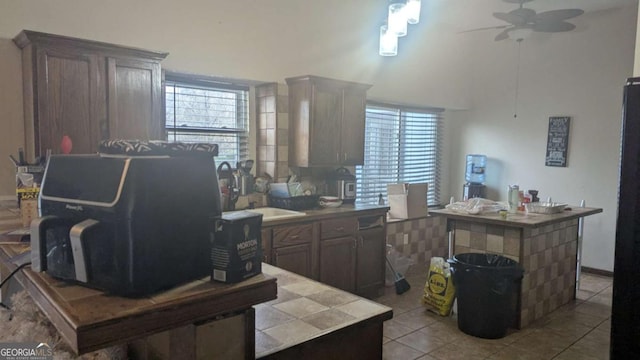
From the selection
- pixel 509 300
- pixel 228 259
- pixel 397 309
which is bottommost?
pixel 397 309

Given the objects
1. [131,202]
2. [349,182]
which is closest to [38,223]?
[131,202]

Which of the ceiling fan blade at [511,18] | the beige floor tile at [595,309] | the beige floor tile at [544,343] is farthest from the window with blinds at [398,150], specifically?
the beige floor tile at [595,309]

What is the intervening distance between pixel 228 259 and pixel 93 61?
7.48ft

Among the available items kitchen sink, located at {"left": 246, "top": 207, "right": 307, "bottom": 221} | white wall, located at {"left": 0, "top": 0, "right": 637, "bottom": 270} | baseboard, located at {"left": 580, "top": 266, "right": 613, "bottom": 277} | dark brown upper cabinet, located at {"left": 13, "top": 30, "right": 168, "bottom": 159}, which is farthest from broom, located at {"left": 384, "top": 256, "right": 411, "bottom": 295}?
dark brown upper cabinet, located at {"left": 13, "top": 30, "right": 168, "bottom": 159}

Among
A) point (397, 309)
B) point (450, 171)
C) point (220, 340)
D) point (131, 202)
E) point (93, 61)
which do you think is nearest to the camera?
point (131, 202)

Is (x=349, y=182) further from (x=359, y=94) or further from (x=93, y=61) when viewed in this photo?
(x=93, y=61)

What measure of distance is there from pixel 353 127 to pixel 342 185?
59 centimetres

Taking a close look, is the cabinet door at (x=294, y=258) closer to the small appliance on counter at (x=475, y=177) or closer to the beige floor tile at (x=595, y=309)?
the beige floor tile at (x=595, y=309)

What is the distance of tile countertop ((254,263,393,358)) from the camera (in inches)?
53.7

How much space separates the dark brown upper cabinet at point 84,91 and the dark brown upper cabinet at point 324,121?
143 centimetres

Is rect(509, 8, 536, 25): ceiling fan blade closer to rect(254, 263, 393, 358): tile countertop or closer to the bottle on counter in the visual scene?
the bottle on counter

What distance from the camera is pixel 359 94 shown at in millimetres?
4492

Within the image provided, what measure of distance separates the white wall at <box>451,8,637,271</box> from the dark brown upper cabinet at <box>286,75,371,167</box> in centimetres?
251

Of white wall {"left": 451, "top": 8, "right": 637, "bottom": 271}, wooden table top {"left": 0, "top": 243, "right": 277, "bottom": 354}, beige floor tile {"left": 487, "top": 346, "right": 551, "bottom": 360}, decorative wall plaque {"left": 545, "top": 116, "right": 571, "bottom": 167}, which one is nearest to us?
wooden table top {"left": 0, "top": 243, "right": 277, "bottom": 354}
